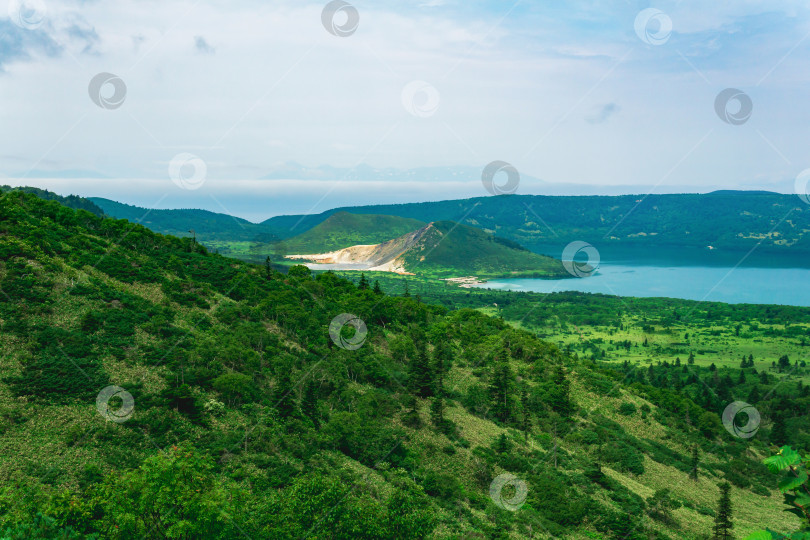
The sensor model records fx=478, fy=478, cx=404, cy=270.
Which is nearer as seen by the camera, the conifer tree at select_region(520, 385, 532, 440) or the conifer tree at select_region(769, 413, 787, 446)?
the conifer tree at select_region(520, 385, 532, 440)

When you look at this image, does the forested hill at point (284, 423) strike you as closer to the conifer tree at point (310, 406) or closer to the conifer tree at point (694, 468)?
the conifer tree at point (310, 406)

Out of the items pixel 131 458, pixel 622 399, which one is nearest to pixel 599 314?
pixel 622 399

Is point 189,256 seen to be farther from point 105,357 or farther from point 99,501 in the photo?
point 99,501

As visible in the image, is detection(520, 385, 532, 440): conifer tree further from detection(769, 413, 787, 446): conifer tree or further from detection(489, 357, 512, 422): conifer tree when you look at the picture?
detection(769, 413, 787, 446): conifer tree

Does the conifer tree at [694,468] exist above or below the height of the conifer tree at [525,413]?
below

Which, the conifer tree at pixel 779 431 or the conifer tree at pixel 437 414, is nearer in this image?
the conifer tree at pixel 437 414

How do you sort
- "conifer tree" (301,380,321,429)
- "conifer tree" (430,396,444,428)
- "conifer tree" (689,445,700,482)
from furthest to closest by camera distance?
1. "conifer tree" (689,445,700,482)
2. "conifer tree" (430,396,444,428)
3. "conifer tree" (301,380,321,429)

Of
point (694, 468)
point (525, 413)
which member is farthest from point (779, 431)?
point (525, 413)

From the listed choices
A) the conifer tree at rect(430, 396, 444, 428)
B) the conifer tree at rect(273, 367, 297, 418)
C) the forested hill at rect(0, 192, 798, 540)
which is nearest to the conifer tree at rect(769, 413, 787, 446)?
the forested hill at rect(0, 192, 798, 540)

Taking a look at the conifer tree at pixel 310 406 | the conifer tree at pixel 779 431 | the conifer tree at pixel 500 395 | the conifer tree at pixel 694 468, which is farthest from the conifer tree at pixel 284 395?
the conifer tree at pixel 779 431
